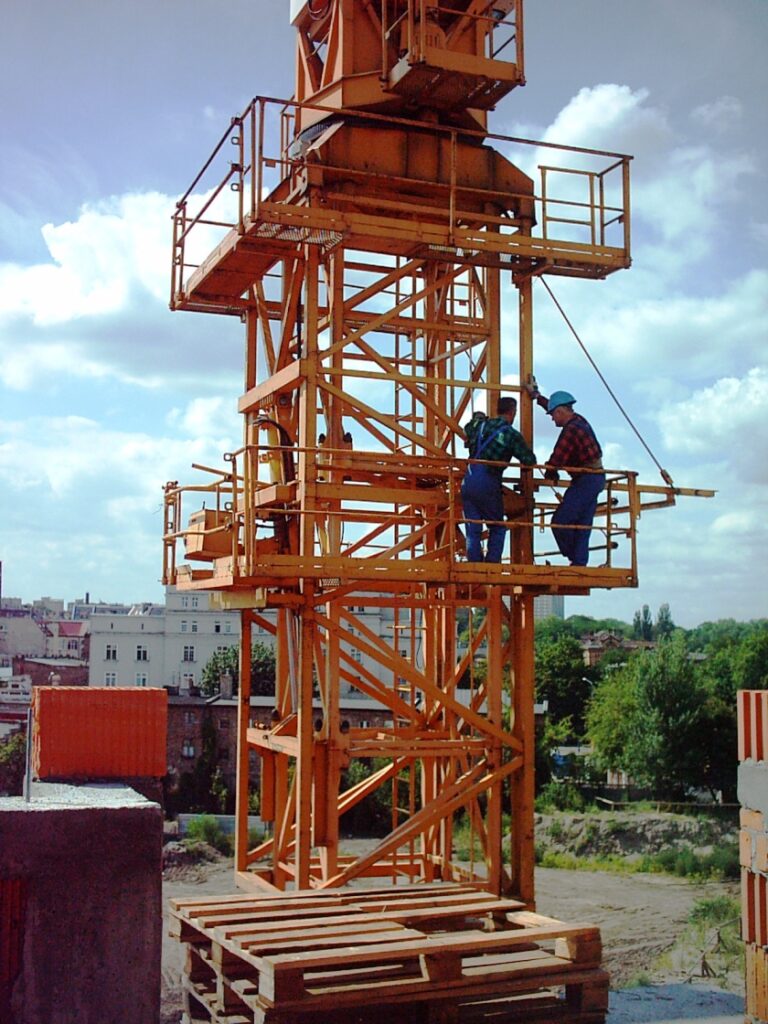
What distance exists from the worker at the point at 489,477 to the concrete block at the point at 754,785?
411 cm

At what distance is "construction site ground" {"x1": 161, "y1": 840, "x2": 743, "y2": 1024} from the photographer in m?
17.3

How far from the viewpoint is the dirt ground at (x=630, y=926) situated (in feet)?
56.3

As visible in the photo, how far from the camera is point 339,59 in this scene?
544 inches

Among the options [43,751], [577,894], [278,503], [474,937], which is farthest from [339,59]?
[577,894]

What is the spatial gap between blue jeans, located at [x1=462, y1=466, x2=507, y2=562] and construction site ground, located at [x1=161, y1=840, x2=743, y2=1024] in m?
7.19

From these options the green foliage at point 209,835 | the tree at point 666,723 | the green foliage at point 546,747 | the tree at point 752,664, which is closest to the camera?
the green foliage at point 209,835

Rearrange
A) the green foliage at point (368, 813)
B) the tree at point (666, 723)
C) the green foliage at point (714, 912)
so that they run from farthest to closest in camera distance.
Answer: the tree at point (666, 723) < the green foliage at point (368, 813) < the green foliage at point (714, 912)

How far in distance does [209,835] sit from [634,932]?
18.2 m

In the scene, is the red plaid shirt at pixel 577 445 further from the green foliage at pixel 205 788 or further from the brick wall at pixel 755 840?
the green foliage at pixel 205 788

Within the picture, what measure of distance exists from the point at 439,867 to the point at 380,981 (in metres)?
6.05

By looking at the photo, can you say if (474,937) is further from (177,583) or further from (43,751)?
(177,583)

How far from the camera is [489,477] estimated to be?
13.0 m

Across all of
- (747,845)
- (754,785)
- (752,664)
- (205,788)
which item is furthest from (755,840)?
(752,664)

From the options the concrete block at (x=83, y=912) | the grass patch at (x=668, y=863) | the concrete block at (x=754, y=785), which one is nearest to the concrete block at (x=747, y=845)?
the concrete block at (x=754, y=785)
